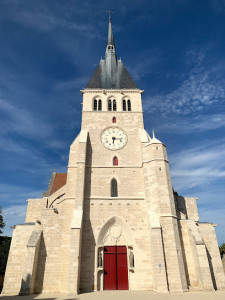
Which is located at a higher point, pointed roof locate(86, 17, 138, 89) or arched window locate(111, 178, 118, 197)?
pointed roof locate(86, 17, 138, 89)

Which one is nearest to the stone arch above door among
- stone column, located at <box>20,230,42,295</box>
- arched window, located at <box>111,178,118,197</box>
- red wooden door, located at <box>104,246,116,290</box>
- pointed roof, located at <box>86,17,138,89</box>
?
red wooden door, located at <box>104,246,116,290</box>

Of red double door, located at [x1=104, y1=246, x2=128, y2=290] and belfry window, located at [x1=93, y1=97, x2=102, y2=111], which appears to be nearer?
red double door, located at [x1=104, y1=246, x2=128, y2=290]

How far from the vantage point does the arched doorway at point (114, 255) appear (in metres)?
12.5

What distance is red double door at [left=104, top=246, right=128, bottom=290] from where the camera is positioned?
1248 centimetres

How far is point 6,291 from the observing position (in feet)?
40.1

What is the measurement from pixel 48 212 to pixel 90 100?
435 inches

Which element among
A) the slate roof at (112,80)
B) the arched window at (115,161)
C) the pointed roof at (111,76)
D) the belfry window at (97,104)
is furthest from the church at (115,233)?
the pointed roof at (111,76)

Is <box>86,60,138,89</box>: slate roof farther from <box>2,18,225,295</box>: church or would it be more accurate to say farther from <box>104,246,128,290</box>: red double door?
<box>104,246,128,290</box>: red double door

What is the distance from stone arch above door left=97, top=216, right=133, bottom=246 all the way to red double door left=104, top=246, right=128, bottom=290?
37 centimetres

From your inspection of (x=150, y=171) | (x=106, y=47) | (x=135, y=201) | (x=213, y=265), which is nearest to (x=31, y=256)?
(x=135, y=201)

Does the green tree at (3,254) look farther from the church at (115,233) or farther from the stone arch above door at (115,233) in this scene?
the stone arch above door at (115,233)

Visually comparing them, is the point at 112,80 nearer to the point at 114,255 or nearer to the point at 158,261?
the point at 114,255

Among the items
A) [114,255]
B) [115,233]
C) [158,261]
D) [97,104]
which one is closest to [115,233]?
[115,233]

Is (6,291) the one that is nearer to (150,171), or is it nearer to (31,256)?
(31,256)
